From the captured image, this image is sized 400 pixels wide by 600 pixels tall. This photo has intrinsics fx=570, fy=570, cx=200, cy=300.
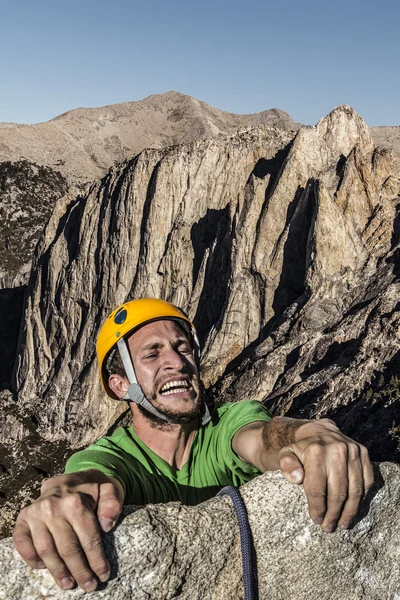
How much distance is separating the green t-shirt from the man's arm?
28.1 inches

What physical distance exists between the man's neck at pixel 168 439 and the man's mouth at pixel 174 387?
232mm

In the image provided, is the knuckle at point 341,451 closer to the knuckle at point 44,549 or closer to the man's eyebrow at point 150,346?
the knuckle at point 44,549

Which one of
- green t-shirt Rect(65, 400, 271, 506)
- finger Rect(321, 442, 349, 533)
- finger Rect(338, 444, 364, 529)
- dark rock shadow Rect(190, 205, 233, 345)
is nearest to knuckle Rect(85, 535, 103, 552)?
green t-shirt Rect(65, 400, 271, 506)

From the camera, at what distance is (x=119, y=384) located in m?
4.42

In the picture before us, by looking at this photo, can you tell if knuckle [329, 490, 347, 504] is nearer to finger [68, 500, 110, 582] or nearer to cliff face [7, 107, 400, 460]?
finger [68, 500, 110, 582]

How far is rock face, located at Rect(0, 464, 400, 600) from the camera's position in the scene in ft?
8.66

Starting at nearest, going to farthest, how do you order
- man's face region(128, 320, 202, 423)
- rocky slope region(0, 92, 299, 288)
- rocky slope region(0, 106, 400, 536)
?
man's face region(128, 320, 202, 423), rocky slope region(0, 106, 400, 536), rocky slope region(0, 92, 299, 288)

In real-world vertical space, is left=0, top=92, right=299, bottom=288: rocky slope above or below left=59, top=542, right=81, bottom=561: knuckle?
above

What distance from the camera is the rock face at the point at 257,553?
8.66 feet

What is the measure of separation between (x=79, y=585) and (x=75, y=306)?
2177 inches

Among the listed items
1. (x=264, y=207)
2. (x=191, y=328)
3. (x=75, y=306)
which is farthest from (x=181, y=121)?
(x=191, y=328)

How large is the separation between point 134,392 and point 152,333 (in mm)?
474

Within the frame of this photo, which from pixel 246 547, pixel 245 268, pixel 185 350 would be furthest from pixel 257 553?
pixel 245 268

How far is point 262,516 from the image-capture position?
10.1 ft
